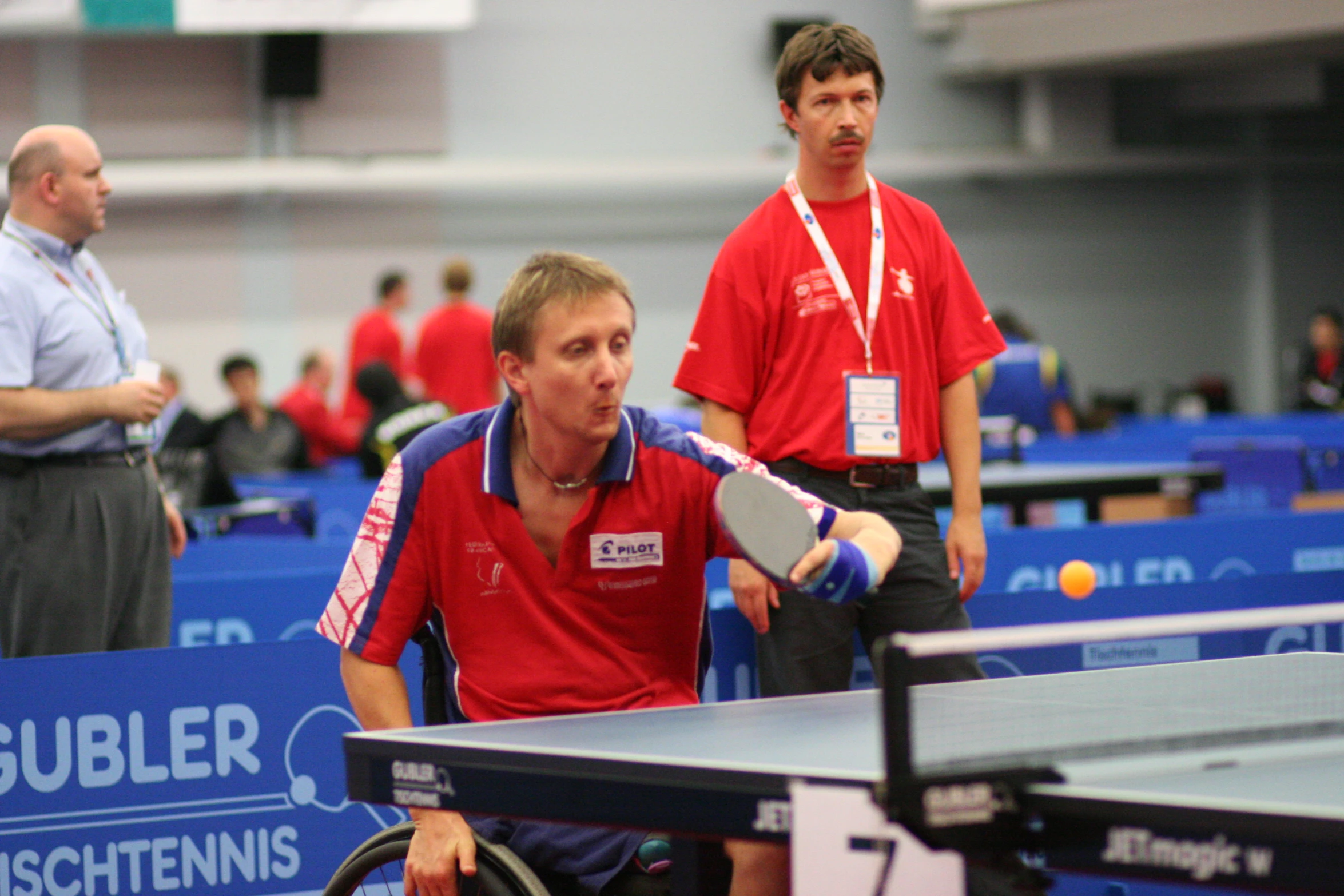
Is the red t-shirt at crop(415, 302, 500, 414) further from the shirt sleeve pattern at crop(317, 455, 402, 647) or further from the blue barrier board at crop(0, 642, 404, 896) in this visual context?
the shirt sleeve pattern at crop(317, 455, 402, 647)

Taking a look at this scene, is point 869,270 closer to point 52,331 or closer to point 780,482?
point 780,482

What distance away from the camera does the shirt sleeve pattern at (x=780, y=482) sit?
2.12 meters

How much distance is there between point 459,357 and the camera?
8.96m

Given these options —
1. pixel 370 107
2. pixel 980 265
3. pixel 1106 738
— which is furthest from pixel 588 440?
pixel 980 265

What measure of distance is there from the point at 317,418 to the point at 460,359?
8.72ft

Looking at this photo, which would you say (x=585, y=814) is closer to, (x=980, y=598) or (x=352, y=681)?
(x=352, y=681)

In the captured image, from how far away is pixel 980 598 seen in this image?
348cm

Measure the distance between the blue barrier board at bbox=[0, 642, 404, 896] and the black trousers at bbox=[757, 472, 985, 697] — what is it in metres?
0.85

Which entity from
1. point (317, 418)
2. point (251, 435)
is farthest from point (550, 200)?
point (251, 435)

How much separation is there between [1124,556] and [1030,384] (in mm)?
4049

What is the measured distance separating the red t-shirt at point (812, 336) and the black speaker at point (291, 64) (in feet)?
32.9

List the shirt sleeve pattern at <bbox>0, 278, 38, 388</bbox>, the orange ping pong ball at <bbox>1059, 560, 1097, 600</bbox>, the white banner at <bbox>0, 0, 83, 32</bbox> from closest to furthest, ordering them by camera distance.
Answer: the orange ping pong ball at <bbox>1059, 560, 1097, 600</bbox> < the shirt sleeve pattern at <bbox>0, 278, 38, 388</bbox> < the white banner at <bbox>0, 0, 83, 32</bbox>

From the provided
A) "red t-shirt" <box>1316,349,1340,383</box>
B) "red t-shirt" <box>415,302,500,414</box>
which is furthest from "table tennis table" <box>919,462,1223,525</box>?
"red t-shirt" <box>1316,349,1340,383</box>

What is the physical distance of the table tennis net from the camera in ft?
5.08
